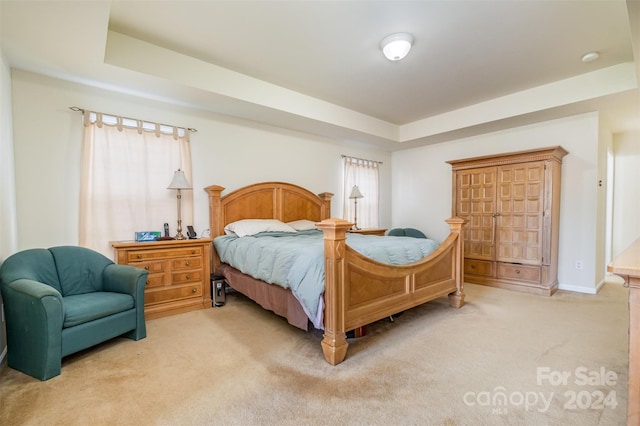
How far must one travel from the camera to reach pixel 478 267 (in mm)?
4371

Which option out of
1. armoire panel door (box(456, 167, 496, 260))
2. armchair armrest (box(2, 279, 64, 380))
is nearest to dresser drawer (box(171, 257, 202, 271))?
armchair armrest (box(2, 279, 64, 380))

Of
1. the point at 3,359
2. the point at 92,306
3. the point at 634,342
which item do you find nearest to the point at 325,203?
the point at 92,306

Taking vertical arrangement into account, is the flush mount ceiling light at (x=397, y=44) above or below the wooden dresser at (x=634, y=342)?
above

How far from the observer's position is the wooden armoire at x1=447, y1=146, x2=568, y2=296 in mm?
3779

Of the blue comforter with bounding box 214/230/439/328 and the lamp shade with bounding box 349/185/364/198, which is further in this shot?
the lamp shade with bounding box 349/185/364/198

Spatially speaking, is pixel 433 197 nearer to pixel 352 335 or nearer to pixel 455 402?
pixel 352 335

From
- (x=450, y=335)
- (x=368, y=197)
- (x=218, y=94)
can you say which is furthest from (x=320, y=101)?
(x=450, y=335)

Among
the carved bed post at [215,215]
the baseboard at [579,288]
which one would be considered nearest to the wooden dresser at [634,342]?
the baseboard at [579,288]

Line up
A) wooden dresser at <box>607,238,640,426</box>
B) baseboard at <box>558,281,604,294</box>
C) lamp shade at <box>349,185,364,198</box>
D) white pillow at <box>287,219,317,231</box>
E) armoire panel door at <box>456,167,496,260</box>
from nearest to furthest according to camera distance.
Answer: wooden dresser at <box>607,238,640,426</box> < baseboard at <box>558,281,604,294</box> < white pillow at <box>287,219,317,231</box> < armoire panel door at <box>456,167,496,260</box> < lamp shade at <box>349,185,364,198</box>

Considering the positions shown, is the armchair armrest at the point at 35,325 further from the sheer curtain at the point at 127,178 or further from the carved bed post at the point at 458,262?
the carved bed post at the point at 458,262

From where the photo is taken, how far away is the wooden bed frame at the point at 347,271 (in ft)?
6.79

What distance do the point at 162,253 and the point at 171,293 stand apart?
438 mm

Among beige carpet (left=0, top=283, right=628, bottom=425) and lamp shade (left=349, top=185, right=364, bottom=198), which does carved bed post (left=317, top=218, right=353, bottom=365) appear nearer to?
beige carpet (left=0, top=283, right=628, bottom=425)

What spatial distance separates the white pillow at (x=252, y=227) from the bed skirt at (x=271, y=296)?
1.44 ft
